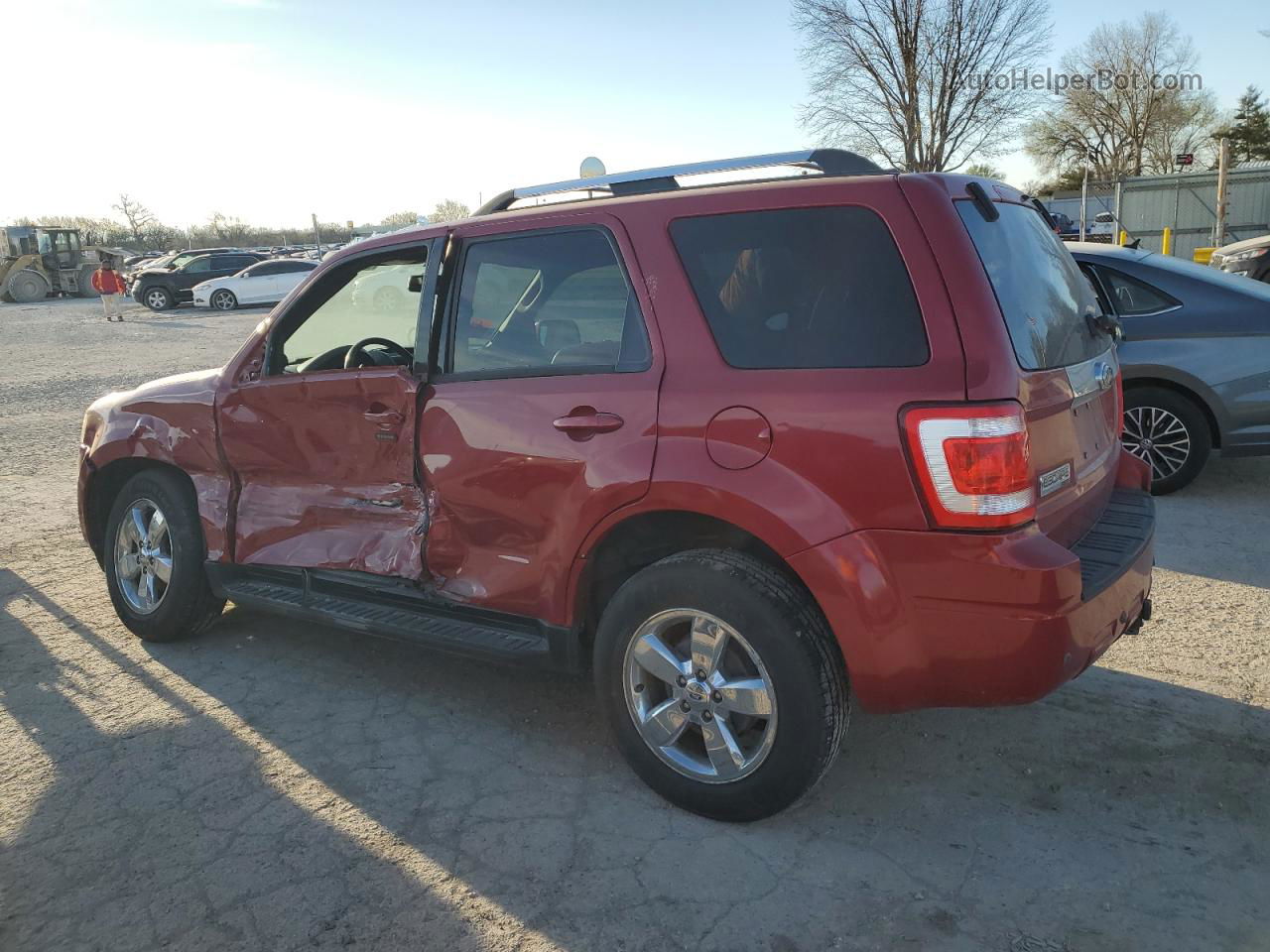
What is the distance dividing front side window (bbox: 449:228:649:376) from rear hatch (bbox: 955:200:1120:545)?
108 cm

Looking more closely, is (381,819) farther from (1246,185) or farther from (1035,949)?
(1246,185)

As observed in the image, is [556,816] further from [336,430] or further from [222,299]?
[222,299]

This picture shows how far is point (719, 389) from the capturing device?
116 inches

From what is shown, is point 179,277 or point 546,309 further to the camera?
point 179,277

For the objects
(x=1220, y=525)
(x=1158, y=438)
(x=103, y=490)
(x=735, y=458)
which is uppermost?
(x=735, y=458)

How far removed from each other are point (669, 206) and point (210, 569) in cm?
271

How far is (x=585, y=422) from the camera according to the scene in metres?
3.19

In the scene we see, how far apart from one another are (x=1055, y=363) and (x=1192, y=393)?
3988 millimetres

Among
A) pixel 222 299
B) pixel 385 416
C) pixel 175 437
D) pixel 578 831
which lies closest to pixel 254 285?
pixel 222 299

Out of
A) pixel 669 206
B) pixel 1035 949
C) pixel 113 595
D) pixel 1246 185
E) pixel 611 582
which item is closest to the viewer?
pixel 1035 949

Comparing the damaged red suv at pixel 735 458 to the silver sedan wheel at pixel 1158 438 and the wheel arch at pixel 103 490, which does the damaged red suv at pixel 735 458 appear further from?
the silver sedan wheel at pixel 1158 438

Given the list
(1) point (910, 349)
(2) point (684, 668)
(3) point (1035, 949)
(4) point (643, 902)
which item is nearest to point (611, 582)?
(2) point (684, 668)

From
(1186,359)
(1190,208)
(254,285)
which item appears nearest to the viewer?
(1186,359)

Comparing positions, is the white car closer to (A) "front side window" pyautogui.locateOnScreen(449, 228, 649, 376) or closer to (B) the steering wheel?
(B) the steering wheel
